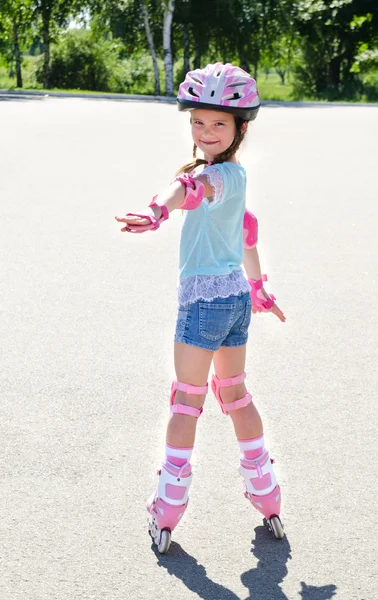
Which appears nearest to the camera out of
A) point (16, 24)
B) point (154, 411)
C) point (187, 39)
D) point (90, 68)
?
point (154, 411)

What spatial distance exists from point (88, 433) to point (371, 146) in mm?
13753

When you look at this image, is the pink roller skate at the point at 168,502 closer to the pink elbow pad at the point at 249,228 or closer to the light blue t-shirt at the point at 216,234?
the light blue t-shirt at the point at 216,234

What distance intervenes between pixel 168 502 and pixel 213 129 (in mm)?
1227

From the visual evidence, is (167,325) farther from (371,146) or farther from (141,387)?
(371,146)

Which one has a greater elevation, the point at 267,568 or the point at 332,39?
the point at 267,568

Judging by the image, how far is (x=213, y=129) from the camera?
3.29 m

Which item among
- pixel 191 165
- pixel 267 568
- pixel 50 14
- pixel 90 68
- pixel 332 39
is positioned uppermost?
pixel 191 165

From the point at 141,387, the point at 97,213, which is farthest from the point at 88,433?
the point at 97,213

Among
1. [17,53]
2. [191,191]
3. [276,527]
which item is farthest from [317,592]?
[17,53]

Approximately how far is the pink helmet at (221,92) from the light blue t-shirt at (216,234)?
18 centimetres

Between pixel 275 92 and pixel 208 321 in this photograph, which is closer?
pixel 208 321

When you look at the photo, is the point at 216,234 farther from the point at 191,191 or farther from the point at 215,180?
the point at 191,191

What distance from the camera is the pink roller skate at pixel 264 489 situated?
351 centimetres

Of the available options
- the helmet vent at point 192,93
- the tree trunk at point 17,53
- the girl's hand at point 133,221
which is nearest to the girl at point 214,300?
the helmet vent at point 192,93
